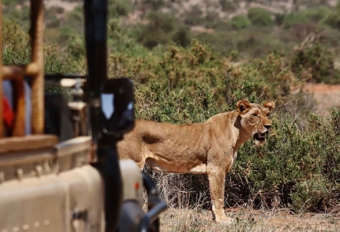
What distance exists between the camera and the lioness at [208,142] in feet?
27.2

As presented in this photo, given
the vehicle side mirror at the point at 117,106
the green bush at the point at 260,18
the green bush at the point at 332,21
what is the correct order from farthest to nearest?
1. the green bush at the point at 260,18
2. the green bush at the point at 332,21
3. the vehicle side mirror at the point at 117,106

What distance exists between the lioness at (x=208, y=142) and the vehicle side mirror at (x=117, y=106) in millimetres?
4906

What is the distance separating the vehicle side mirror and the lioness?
491cm

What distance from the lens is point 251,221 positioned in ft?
23.2

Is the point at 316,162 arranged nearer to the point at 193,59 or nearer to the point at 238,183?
the point at 238,183

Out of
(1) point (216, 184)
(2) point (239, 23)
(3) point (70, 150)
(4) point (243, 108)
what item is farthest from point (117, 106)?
(2) point (239, 23)

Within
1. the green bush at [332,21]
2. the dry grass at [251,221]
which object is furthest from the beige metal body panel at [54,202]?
the green bush at [332,21]

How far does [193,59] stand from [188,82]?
1.44 metres

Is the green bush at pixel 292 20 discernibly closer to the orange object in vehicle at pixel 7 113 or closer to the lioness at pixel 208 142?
the lioness at pixel 208 142

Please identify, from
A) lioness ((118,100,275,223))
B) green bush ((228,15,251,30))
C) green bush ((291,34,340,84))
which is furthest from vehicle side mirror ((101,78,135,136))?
green bush ((228,15,251,30))

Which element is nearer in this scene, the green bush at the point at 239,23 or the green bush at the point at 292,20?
the green bush at the point at 292,20

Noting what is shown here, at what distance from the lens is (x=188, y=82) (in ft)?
46.6

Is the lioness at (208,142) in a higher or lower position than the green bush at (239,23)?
higher

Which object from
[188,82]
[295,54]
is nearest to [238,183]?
[188,82]
